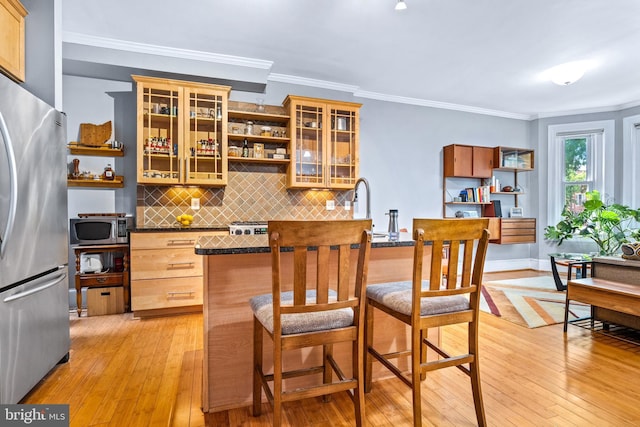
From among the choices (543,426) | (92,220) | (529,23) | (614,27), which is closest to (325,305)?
(543,426)

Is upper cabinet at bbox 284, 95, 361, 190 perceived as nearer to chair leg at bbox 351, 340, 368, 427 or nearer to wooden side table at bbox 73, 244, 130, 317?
wooden side table at bbox 73, 244, 130, 317

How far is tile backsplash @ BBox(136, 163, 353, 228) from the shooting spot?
3.74 m

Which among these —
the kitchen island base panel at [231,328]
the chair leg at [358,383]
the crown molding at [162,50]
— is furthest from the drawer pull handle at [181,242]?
the chair leg at [358,383]

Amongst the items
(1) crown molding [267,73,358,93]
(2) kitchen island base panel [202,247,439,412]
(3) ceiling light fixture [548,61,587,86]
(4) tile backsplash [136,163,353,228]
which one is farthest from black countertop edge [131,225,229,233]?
(3) ceiling light fixture [548,61,587,86]

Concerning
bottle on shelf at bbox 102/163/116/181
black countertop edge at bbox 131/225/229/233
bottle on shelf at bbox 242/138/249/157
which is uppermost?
bottle on shelf at bbox 242/138/249/157

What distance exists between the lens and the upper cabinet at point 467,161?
16.9ft

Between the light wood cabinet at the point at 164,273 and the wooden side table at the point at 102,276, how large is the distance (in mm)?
249

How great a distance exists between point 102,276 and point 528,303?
4.63 metres

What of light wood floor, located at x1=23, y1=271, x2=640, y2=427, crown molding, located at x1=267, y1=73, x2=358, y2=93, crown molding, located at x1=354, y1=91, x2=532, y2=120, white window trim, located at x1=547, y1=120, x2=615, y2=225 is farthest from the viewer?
white window trim, located at x1=547, y1=120, x2=615, y2=225

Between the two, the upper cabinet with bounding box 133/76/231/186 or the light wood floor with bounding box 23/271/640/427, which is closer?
the light wood floor with bounding box 23/271/640/427

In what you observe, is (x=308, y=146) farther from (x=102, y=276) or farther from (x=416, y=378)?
(x=416, y=378)

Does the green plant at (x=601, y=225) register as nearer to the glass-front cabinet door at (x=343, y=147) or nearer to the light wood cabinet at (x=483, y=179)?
the light wood cabinet at (x=483, y=179)

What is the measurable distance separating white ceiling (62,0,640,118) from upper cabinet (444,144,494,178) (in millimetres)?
971

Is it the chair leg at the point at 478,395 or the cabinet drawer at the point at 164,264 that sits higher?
the cabinet drawer at the point at 164,264
